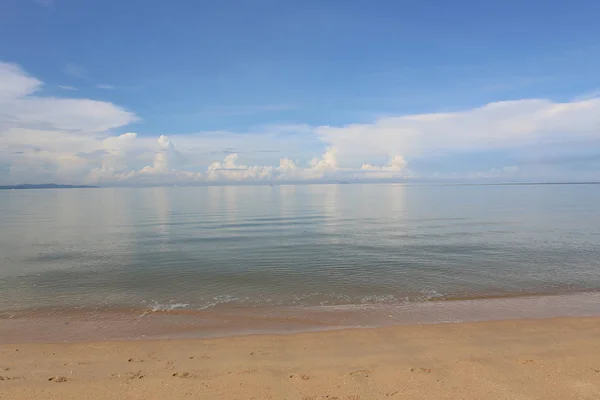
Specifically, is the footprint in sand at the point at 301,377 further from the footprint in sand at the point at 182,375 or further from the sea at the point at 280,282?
the sea at the point at 280,282

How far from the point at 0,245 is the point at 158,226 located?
16.0 metres

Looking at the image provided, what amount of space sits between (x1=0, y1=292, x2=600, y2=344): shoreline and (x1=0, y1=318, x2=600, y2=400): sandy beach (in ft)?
3.61

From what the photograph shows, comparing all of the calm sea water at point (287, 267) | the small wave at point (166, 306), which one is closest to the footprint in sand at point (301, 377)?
the calm sea water at point (287, 267)

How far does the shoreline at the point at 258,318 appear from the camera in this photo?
42.3 feet

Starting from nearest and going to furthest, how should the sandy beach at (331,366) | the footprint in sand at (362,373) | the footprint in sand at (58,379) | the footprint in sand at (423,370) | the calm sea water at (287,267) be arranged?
the sandy beach at (331,366) < the footprint in sand at (58,379) < the footprint in sand at (362,373) < the footprint in sand at (423,370) < the calm sea water at (287,267)

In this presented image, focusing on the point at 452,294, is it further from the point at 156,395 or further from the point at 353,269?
the point at 156,395

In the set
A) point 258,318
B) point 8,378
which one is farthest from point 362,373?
point 8,378

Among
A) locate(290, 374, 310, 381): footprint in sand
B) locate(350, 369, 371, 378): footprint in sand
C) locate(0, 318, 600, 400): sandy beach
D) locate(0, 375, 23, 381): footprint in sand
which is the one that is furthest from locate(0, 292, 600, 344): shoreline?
locate(350, 369, 371, 378): footprint in sand

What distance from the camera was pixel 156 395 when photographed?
26.1 feet

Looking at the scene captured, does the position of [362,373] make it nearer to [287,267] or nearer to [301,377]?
[301,377]

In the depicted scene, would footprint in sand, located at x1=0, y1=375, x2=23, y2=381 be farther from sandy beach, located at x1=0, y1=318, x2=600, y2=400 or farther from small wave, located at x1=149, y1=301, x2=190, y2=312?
small wave, located at x1=149, y1=301, x2=190, y2=312

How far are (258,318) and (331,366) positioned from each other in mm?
5677

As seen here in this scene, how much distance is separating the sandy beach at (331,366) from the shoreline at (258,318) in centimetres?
110

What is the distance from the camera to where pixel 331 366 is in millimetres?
9578
